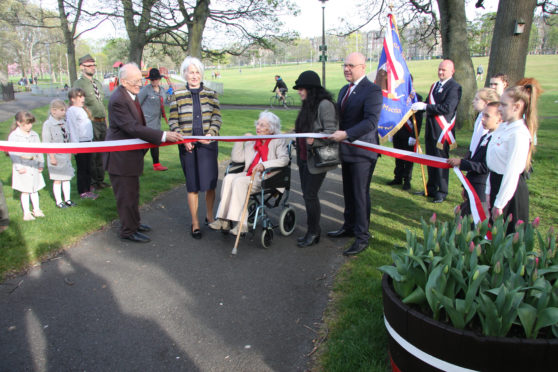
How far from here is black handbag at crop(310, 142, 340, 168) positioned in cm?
480

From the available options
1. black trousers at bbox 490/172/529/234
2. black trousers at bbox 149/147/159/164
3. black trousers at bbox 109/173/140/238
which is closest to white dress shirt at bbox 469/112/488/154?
black trousers at bbox 490/172/529/234

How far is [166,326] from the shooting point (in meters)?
3.56

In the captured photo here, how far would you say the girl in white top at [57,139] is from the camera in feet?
20.5

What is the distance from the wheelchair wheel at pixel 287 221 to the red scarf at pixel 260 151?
698 millimetres

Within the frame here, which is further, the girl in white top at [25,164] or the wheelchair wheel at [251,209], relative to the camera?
the girl in white top at [25,164]

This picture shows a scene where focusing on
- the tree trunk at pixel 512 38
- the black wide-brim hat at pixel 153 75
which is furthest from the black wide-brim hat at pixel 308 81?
the tree trunk at pixel 512 38

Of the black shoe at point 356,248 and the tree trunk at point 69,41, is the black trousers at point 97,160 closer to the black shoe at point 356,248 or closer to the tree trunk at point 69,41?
the black shoe at point 356,248

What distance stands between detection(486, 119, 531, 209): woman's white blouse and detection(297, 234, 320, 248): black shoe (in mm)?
2325

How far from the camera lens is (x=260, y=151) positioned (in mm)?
5500

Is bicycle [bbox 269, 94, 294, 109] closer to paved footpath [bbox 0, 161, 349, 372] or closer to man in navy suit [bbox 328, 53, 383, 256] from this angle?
man in navy suit [bbox 328, 53, 383, 256]

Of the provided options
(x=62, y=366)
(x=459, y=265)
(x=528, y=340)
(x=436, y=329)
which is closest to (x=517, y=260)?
(x=459, y=265)

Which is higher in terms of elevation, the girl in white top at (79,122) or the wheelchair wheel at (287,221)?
the girl in white top at (79,122)

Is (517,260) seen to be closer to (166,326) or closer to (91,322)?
(166,326)

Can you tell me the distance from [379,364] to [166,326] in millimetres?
1771
